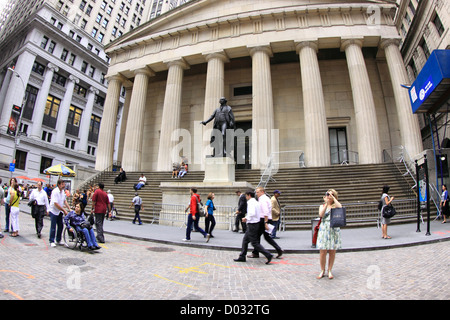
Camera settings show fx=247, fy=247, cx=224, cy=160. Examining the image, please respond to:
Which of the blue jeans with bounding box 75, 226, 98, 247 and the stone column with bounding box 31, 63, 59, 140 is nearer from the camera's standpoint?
the blue jeans with bounding box 75, 226, 98, 247

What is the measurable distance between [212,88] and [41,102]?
30.9 meters

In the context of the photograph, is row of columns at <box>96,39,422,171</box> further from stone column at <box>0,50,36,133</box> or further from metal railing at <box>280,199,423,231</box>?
stone column at <box>0,50,36,133</box>

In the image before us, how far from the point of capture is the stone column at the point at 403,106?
18.8 metres

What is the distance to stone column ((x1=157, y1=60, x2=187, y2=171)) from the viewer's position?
22.7 m

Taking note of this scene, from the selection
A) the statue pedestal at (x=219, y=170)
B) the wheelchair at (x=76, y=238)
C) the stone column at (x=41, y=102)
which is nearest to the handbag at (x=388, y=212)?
the statue pedestal at (x=219, y=170)

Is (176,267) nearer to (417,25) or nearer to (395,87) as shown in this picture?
(395,87)

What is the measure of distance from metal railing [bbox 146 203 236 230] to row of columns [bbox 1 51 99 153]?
3287 centimetres

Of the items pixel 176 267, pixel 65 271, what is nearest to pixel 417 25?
pixel 176 267

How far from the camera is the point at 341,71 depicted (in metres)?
24.9

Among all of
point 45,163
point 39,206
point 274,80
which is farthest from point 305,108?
point 45,163

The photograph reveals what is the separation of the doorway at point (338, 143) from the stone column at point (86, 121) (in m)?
40.2

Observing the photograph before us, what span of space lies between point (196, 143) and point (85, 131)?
95.6 ft

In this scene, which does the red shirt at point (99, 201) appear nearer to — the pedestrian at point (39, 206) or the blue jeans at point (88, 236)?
the blue jeans at point (88, 236)

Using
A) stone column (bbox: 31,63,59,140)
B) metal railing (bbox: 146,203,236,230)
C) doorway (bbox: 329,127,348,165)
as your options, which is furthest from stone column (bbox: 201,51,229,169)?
stone column (bbox: 31,63,59,140)
